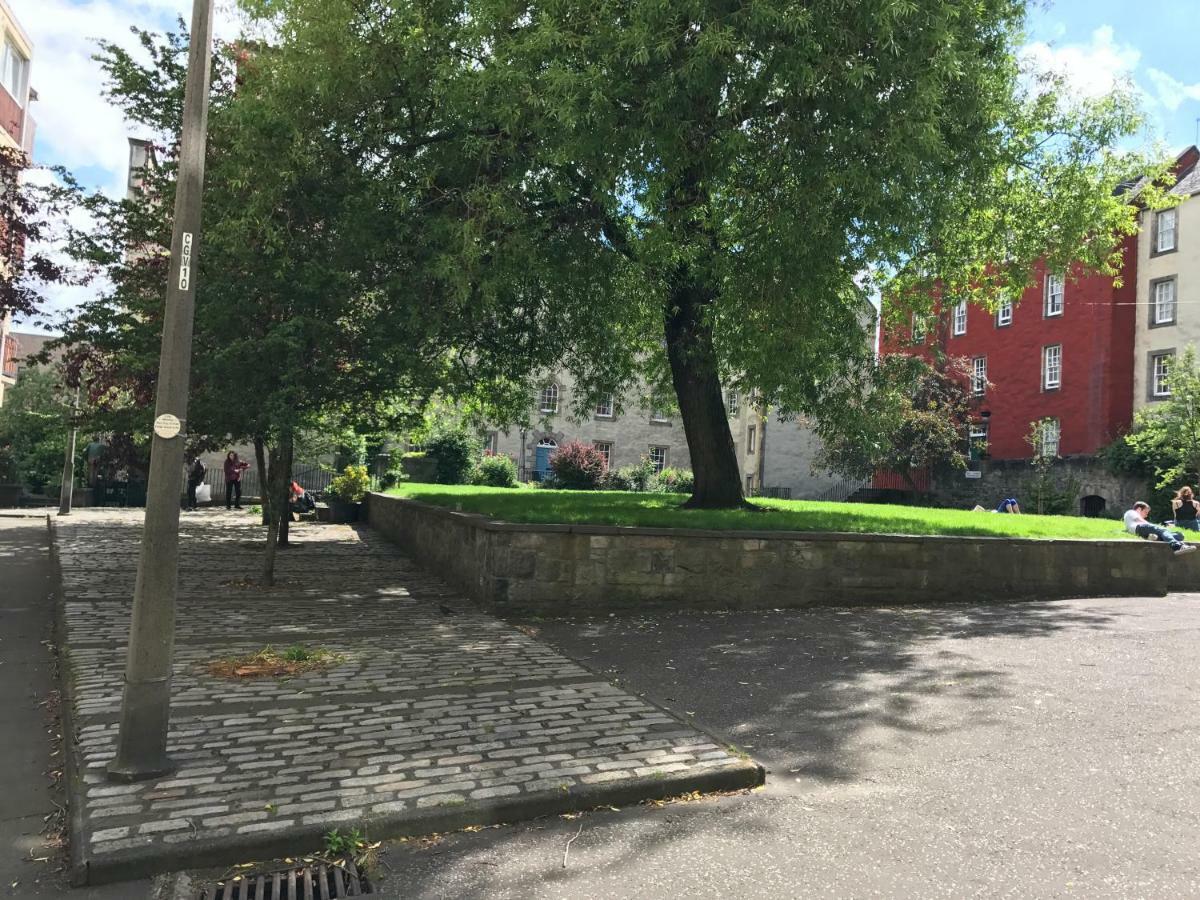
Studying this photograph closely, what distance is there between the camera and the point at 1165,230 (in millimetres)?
31797

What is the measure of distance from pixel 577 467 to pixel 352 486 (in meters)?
10.9

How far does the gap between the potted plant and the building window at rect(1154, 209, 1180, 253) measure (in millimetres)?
30023

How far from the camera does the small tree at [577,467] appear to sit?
108 ft

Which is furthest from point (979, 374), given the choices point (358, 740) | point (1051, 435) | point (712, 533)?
point (358, 740)

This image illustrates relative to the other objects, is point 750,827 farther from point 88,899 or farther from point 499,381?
point 499,381

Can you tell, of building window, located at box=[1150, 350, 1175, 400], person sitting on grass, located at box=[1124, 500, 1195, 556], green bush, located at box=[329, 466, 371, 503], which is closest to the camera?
person sitting on grass, located at box=[1124, 500, 1195, 556]

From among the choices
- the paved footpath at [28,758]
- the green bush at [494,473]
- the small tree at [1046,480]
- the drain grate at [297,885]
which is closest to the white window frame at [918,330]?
the paved footpath at [28,758]

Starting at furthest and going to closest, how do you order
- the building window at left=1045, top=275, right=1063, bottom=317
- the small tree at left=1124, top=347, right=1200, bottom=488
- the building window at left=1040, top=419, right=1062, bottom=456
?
the building window at left=1045, top=275, right=1063, bottom=317 < the building window at left=1040, top=419, right=1062, bottom=456 < the small tree at left=1124, top=347, right=1200, bottom=488

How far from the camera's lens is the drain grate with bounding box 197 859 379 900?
335 cm

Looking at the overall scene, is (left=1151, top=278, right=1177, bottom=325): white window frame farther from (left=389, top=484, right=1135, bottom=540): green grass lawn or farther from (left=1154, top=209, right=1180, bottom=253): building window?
(left=389, top=484, right=1135, bottom=540): green grass lawn

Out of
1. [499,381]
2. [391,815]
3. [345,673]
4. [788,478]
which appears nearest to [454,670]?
[345,673]

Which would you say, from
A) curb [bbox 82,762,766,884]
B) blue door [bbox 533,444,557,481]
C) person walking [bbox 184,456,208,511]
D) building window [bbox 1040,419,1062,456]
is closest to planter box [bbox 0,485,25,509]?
person walking [bbox 184,456,208,511]

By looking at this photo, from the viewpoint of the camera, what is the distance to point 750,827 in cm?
394

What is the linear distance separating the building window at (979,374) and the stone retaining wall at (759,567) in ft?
89.7
